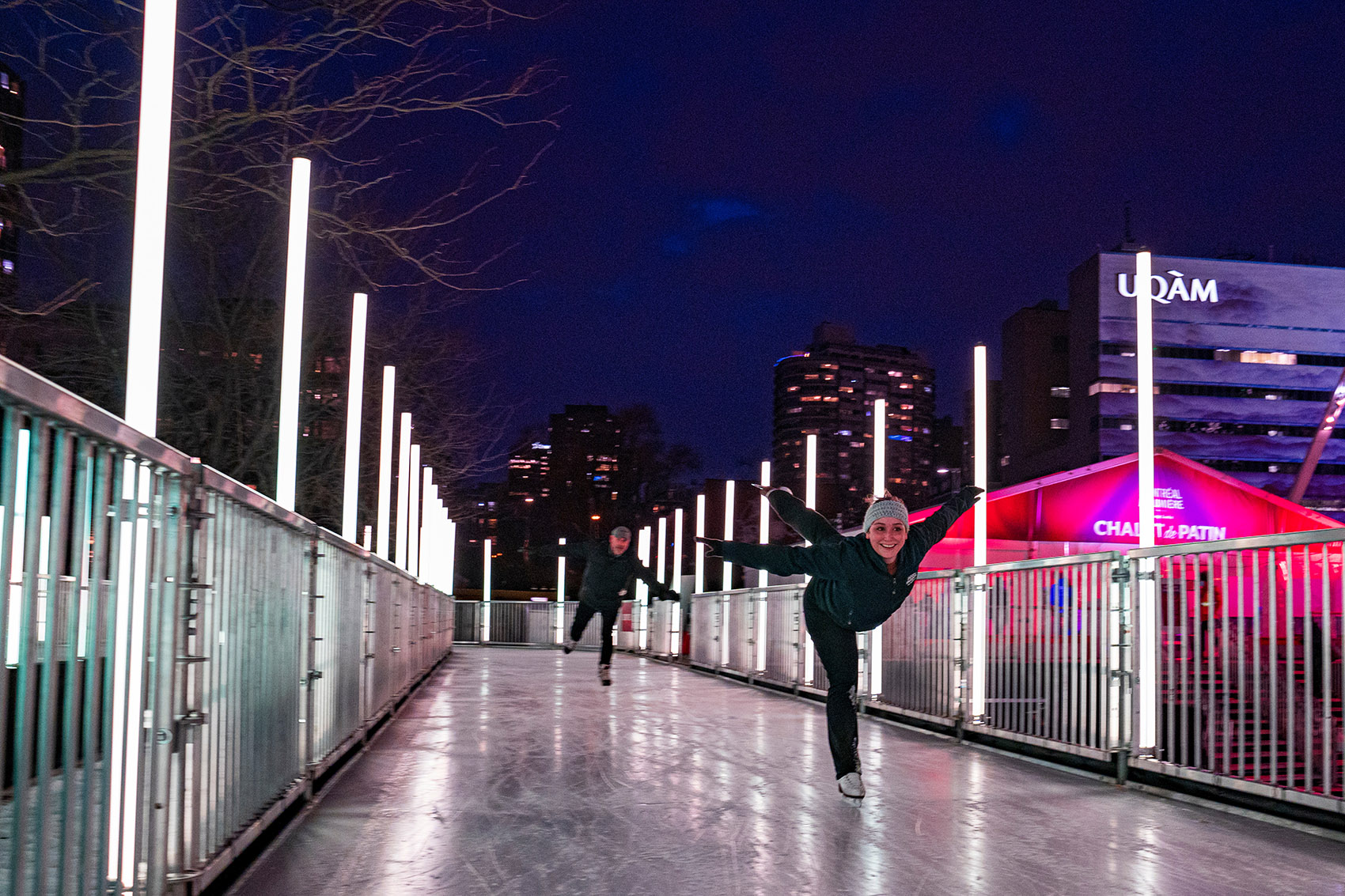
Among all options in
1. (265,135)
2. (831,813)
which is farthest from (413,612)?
(831,813)

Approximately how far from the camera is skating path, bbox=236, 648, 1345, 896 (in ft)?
18.6

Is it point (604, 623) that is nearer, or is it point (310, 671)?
point (310, 671)

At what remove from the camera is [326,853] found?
20.2ft

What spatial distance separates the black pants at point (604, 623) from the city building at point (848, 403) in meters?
106

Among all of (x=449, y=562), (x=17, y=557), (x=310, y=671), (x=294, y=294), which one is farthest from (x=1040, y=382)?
(x=17, y=557)

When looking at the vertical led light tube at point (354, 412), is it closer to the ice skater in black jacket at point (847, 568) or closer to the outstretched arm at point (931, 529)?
the ice skater in black jacket at point (847, 568)

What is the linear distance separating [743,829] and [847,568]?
154 cm

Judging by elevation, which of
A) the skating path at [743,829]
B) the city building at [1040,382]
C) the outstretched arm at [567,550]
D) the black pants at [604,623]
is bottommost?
the skating path at [743,829]

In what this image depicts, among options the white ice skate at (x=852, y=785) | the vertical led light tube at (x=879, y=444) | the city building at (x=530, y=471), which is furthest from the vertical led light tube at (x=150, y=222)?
the city building at (x=530, y=471)

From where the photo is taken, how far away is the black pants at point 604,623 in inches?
642

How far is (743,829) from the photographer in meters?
6.95

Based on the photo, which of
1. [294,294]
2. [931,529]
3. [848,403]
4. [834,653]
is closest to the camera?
[931,529]

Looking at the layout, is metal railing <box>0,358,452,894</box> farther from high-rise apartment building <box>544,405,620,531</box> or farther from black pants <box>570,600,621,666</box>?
high-rise apartment building <box>544,405,620,531</box>

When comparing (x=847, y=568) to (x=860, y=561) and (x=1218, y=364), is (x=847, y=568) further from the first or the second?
(x=1218, y=364)
